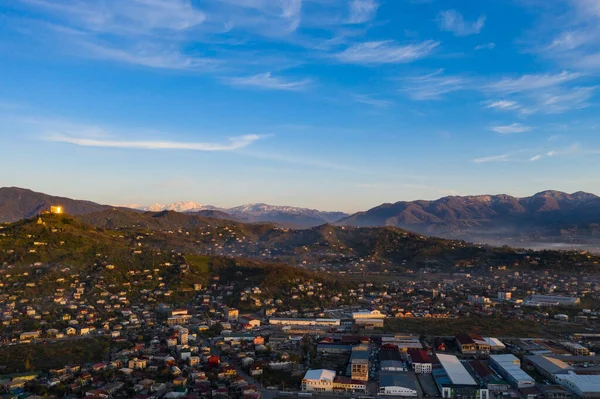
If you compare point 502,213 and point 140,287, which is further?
point 502,213

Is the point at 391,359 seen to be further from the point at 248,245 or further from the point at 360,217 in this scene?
the point at 360,217

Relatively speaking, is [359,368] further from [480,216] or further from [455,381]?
[480,216]

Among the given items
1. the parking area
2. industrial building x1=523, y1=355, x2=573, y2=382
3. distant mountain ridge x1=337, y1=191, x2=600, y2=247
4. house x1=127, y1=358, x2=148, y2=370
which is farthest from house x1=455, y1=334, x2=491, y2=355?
distant mountain ridge x1=337, y1=191, x2=600, y2=247

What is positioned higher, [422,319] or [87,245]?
[87,245]

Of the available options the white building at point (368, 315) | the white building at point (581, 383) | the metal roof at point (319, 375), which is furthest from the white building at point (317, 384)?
the white building at point (368, 315)

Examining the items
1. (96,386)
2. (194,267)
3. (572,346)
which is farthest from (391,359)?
(194,267)

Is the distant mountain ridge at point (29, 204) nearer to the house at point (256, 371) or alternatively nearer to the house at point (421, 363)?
the house at point (256, 371)
